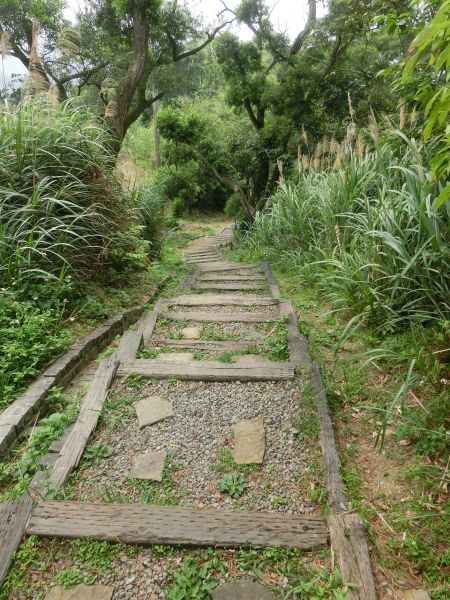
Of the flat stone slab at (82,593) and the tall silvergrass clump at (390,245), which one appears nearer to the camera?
the flat stone slab at (82,593)

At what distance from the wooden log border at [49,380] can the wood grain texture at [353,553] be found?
1393 millimetres

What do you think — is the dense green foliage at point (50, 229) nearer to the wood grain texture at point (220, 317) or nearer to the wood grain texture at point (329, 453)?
the wood grain texture at point (220, 317)

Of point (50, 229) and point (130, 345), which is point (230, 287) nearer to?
point (130, 345)

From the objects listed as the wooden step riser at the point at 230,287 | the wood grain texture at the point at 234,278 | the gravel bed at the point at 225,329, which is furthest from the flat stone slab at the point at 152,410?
the wood grain texture at the point at 234,278

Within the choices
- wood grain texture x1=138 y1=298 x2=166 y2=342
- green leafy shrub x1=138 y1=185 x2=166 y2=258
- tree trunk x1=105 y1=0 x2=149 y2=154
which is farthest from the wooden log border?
tree trunk x1=105 y1=0 x2=149 y2=154

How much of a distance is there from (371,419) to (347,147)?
3.02 meters

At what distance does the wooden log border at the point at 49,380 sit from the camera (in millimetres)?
1643

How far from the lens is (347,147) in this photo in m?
3.75

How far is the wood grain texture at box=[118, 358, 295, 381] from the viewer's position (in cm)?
206

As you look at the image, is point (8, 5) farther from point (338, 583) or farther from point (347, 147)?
point (338, 583)

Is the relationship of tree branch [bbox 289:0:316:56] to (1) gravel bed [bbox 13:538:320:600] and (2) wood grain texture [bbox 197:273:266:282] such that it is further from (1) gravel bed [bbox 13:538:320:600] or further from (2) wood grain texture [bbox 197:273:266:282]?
(1) gravel bed [bbox 13:538:320:600]

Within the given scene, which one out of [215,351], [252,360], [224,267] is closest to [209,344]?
[215,351]

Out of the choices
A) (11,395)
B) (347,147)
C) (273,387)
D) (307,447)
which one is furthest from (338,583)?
(347,147)

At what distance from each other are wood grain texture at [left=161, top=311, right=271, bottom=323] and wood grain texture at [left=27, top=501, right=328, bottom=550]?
174 centimetres
